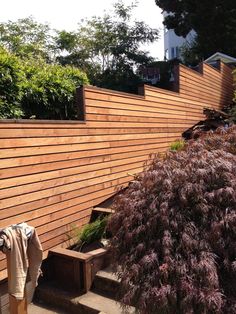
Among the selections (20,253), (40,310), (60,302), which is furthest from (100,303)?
(20,253)

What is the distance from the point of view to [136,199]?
341 cm

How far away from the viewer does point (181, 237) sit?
117 inches

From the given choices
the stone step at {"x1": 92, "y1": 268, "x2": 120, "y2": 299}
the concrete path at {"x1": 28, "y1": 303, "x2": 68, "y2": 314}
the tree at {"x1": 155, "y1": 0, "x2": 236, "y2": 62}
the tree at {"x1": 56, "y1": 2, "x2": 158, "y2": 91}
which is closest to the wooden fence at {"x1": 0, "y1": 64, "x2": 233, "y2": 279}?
the concrete path at {"x1": 28, "y1": 303, "x2": 68, "y2": 314}

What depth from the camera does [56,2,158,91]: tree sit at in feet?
50.9

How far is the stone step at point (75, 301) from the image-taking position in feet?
13.3

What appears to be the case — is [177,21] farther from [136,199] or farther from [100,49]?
[136,199]

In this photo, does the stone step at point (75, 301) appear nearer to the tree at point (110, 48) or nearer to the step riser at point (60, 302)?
the step riser at point (60, 302)

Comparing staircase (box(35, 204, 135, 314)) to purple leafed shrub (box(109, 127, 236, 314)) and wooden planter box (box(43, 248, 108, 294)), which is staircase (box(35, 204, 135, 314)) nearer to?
wooden planter box (box(43, 248, 108, 294))

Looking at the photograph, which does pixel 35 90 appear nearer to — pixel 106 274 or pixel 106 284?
pixel 106 274

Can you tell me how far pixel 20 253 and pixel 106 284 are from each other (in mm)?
1393

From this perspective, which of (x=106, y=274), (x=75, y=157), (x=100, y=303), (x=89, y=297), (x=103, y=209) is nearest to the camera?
(x=100, y=303)

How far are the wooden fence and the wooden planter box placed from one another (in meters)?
0.18

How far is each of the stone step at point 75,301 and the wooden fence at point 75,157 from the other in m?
0.43

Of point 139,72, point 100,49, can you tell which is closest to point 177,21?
point 100,49
